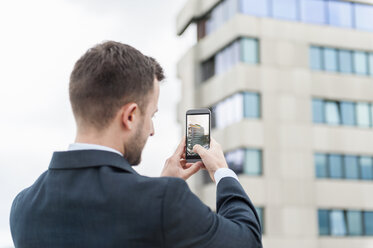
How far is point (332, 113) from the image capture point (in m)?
36.1

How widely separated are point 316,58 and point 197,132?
34523 millimetres

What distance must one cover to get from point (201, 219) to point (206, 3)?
124 ft

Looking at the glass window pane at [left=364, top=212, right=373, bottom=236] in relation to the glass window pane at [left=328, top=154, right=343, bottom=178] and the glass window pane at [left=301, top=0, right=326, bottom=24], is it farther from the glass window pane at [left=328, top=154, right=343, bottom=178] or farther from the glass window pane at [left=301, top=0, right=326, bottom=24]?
the glass window pane at [left=301, top=0, right=326, bottom=24]

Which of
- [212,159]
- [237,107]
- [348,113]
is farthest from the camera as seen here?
[348,113]

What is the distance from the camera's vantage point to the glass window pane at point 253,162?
3356 centimetres

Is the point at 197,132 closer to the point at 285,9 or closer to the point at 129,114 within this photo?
the point at 129,114

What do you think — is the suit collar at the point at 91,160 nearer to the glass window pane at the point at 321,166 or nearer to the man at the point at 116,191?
the man at the point at 116,191

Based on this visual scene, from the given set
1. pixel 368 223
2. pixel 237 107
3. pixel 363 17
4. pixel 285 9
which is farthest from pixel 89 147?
pixel 363 17

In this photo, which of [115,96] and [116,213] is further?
[115,96]

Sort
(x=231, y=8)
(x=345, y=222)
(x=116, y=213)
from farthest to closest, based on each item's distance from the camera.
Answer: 1. (x=231, y=8)
2. (x=345, y=222)
3. (x=116, y=213)

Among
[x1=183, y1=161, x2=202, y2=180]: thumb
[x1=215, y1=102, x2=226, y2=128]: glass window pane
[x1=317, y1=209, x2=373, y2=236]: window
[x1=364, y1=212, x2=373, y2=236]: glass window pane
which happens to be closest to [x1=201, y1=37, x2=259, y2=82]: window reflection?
[x1=215, y1=102, x2=226, y2=128]: glass window pane

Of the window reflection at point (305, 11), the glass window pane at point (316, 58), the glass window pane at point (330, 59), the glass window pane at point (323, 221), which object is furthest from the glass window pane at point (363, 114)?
the glass window pane at point (323, 221)

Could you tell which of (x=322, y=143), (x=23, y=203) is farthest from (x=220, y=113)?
(x=23, y=203)

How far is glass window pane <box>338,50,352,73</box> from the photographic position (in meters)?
36.7
